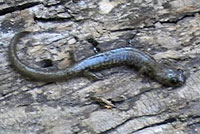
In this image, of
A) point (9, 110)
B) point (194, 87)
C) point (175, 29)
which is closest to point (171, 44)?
point (175, 29)

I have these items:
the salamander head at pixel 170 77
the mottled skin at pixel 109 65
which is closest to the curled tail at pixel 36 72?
the mottled skin at pixel 109 65

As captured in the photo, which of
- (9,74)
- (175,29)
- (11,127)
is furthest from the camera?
(175,29)

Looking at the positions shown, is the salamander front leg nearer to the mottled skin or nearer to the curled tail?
the mottled skin

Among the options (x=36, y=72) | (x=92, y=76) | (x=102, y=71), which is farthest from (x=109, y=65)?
(x=36, y=72)

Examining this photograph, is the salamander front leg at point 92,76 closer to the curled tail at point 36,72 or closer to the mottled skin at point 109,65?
the mottled skin at point 109,65

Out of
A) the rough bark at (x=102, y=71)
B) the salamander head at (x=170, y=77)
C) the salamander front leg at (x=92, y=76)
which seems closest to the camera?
the rough bark at (x=102, y=71)

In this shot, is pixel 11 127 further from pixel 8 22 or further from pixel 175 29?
pixel 175 29

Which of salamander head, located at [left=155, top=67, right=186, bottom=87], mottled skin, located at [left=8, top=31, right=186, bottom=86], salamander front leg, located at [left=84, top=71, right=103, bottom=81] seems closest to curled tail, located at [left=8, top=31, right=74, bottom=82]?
mottled skin, located at [left=8, top=31, right=186, bottom=86]
